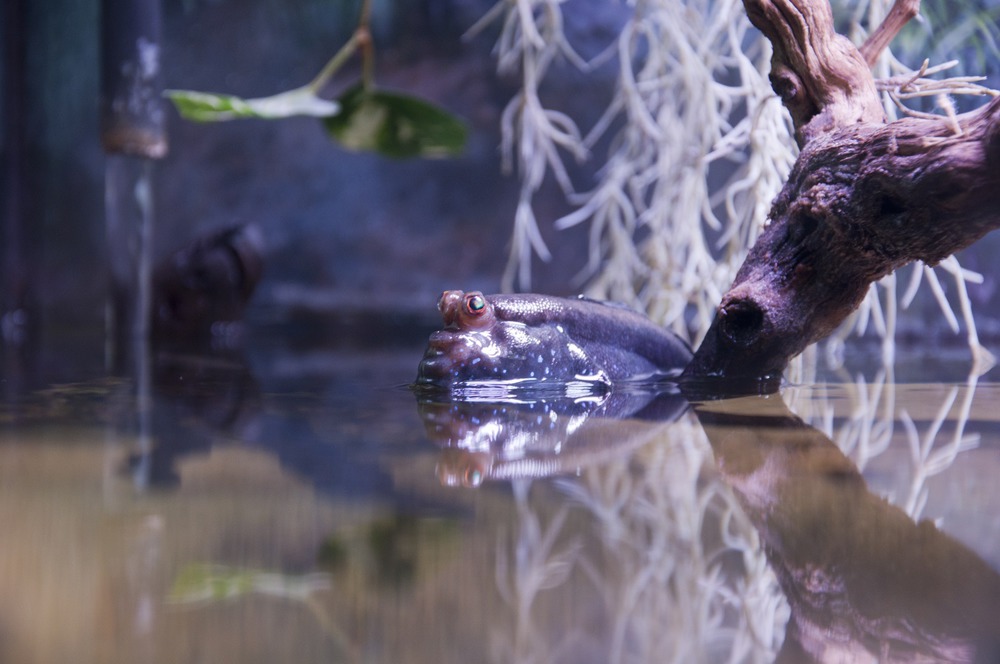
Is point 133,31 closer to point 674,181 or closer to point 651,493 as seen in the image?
point 674,181

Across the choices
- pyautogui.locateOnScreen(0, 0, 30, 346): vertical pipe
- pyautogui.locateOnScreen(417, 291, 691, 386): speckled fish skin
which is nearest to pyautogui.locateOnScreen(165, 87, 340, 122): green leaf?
pyautogui.locateOnScreen(417, 291, 691, 386): speckled fish skin

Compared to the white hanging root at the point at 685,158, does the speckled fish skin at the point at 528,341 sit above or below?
below

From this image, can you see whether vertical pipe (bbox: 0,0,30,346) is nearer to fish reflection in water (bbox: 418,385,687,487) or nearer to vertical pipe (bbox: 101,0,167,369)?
vertical pipe (bbox: 101,0,167,369)

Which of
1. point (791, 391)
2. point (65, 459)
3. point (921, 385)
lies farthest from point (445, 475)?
point (921, 385)

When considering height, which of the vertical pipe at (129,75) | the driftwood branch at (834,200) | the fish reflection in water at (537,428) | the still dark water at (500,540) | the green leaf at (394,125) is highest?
the vertical pipe at (129,75)

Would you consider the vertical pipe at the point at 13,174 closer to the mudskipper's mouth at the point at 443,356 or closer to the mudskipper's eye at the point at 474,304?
the mudskipper's mouth at the point at 443,356

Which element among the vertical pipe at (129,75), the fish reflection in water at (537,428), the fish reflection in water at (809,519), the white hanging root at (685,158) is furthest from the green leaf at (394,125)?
the fish reflection in water at (809,519)

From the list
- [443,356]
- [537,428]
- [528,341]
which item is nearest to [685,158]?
[528,341]
